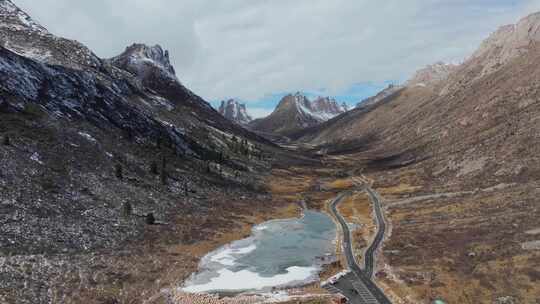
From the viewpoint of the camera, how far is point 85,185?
80.5 metres

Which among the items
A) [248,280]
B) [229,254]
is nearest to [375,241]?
[229,254]

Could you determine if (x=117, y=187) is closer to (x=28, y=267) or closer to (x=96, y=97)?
(x=28, y=267)

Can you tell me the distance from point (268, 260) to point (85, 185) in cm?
3967

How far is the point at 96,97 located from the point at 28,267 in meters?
95.5

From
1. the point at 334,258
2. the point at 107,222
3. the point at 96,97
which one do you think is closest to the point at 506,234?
the point at 334,258

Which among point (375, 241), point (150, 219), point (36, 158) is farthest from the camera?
point (36, 158)

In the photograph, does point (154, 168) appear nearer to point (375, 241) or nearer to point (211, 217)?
point (211, 217)

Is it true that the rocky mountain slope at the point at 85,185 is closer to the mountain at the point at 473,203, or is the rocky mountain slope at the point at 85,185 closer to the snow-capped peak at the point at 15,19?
the snow-capped peak at the point at 15,19

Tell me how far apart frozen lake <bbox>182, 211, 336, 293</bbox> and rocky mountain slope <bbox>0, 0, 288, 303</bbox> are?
Answer: 561 cm

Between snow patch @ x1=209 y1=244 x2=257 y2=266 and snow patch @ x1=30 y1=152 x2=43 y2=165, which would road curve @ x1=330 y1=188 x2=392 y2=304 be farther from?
snow patch @ x1=30 y1=152 x2=43 y2=165

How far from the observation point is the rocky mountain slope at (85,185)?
52781 millimetres

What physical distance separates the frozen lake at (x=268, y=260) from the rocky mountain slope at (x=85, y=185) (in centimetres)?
561

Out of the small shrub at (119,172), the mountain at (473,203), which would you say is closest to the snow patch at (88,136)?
the small shrub at (119,172)

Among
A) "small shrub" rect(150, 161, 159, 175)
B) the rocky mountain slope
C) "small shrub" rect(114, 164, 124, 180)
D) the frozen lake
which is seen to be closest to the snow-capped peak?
the rocky mountain slope
